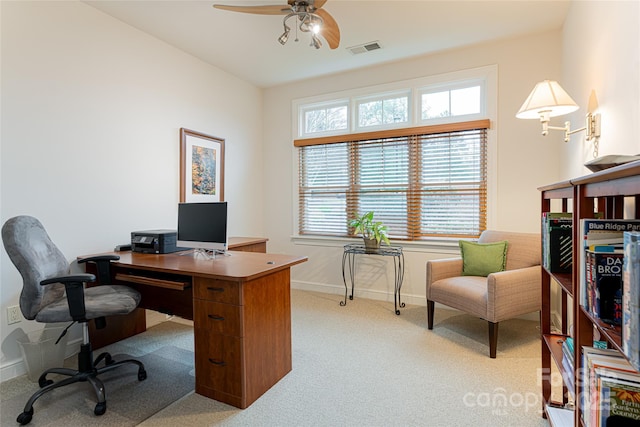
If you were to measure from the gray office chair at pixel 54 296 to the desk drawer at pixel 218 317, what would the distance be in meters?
0.49

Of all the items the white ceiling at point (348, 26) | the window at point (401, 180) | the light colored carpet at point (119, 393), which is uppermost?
the white ceiling at point (348, 26)

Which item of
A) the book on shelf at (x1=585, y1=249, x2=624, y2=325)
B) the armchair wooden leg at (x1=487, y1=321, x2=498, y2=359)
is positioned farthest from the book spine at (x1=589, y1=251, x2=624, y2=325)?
the armchair wooden leg at (x1=487, y1=321, x2=498, y2=359)

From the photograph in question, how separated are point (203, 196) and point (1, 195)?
1770 mm

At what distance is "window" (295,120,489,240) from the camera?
357 centimetres

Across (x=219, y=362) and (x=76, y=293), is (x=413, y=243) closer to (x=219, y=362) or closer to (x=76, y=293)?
(x=219, y=362)

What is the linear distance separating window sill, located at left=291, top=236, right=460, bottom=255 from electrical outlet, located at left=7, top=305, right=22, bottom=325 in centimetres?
292

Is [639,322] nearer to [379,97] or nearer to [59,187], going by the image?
[59,187]

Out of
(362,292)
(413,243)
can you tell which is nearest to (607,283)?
(413,243)

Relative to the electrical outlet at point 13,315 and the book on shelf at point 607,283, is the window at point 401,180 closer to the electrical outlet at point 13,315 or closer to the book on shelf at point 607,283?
the book on shelf at point 607,283

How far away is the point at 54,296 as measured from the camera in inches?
84.9

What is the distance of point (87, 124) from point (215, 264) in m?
1.69

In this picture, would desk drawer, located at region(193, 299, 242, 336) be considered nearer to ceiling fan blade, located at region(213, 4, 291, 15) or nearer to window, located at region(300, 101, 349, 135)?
ceiling fan blade, located at region(213, 4, 291, 15)

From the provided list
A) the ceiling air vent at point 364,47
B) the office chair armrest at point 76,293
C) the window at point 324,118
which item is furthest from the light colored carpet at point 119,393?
the ceiling air vent at point 364,47

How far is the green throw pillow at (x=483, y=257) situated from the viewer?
119 inches
